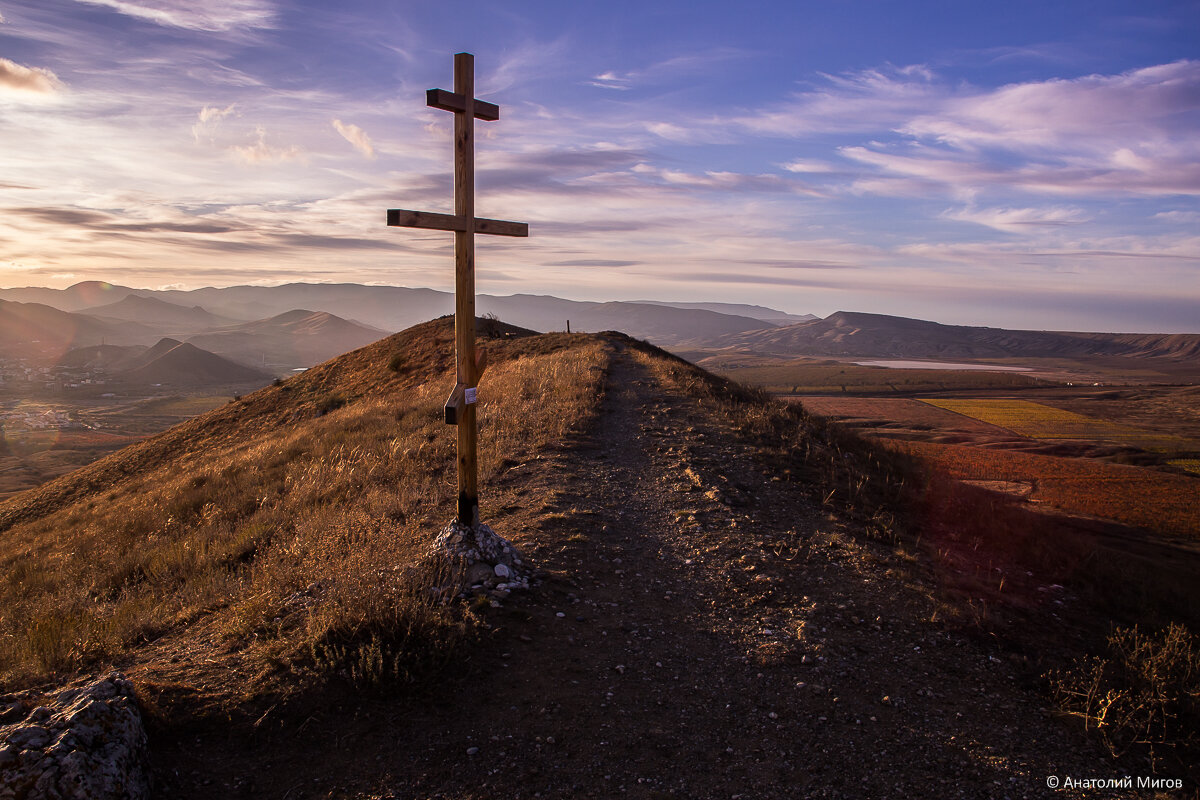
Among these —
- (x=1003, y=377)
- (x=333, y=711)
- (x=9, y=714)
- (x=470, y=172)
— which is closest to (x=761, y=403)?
(x=470, y=172)

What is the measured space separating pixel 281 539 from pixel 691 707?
229 inches

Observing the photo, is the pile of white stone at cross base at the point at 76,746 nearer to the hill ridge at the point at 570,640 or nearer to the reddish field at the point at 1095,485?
the hill ridge at the point at 570,640

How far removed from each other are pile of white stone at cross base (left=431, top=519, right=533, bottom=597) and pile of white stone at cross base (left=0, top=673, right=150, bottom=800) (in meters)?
2.66

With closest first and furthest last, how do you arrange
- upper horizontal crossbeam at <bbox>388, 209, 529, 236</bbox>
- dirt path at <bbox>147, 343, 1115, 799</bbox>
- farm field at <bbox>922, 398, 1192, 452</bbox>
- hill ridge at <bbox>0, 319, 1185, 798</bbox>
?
dirt path at <bbox>147, 343, 1115, 799</bbox>, hill ridge at <bbox>0, 319, 1185, 798</bbox>, upper horizontal crossbeam at <bbox>388, 209, 529, 236</bbox>, farm field at <bbox>922, 398, 1192, 452</bbox>

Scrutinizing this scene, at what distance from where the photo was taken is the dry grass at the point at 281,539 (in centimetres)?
443

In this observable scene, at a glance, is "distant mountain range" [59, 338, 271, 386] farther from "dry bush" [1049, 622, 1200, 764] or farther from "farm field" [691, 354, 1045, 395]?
"dry bush" [1049, 622, 1200, 764]

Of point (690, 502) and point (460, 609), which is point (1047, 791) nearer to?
point (460, 609)

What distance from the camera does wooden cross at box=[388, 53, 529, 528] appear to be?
538 centimetres

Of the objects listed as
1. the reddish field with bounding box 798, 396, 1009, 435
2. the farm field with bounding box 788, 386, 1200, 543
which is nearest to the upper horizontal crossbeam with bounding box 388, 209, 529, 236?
the farm field with bounding box 788, 386, 1200, 543

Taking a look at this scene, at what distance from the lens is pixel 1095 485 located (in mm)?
31328

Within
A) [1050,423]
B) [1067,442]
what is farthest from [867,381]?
[1067,442]

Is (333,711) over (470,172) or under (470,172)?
under

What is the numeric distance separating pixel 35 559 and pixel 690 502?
11.7 metres

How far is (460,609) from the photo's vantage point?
5.09 meters
